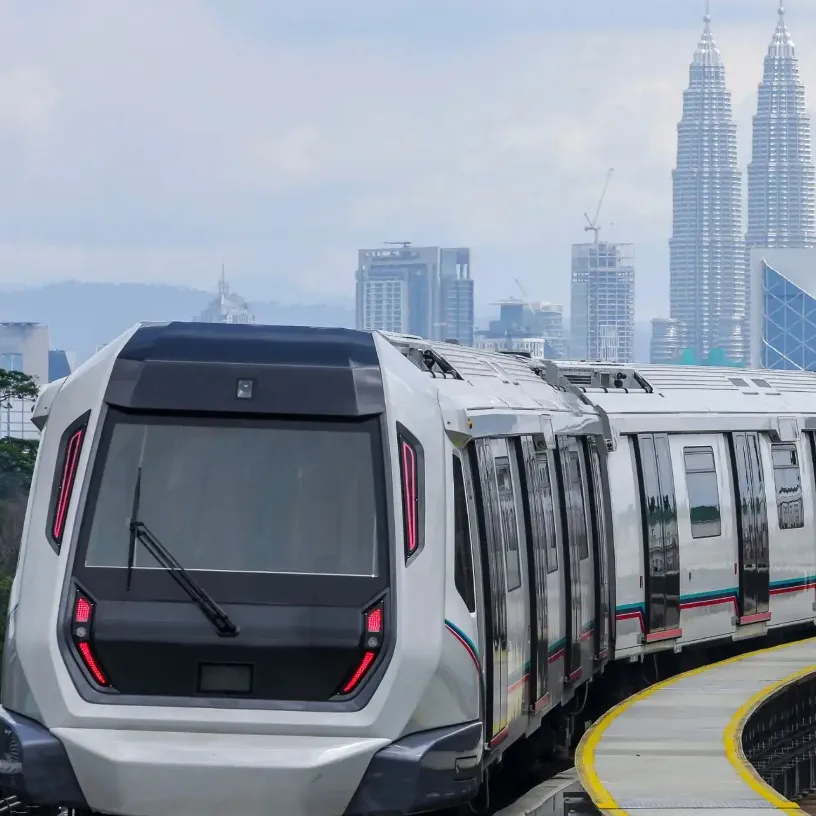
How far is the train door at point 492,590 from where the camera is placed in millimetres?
10438

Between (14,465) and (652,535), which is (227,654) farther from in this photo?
(14,465)

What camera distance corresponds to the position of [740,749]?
1326 centimetres

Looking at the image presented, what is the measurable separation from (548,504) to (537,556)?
842 millimetres

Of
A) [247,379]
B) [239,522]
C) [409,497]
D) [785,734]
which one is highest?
[247,379]

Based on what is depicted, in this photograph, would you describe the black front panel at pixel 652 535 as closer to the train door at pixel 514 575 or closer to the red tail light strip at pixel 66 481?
the train door at pixel 514 575

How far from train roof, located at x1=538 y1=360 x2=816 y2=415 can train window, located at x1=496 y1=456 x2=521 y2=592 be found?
620 centimetres

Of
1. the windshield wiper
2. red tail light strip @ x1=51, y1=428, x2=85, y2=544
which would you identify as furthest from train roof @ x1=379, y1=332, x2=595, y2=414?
red tail light strip @ x1=51, y1=428, x2=85, y2=544

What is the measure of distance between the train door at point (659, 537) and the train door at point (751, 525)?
1471 mm

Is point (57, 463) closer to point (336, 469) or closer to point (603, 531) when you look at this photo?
point (336, 469)

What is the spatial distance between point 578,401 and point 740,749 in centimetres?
426

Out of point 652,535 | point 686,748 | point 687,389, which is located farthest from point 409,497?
point 687,389

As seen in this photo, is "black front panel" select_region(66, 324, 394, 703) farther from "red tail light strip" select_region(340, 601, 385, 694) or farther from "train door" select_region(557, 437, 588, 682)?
"train door" select_region(557, 437, 588, 682)

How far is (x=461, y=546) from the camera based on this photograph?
9.69 meters

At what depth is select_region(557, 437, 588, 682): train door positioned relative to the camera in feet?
46.3
